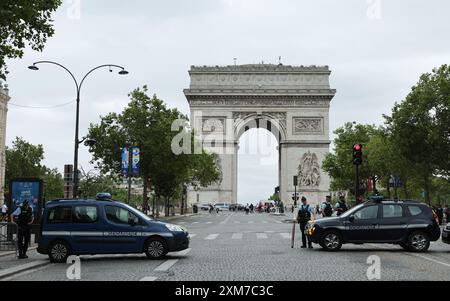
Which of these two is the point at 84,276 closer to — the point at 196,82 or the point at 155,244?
the point at 155,244

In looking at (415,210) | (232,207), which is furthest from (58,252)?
(232,207)

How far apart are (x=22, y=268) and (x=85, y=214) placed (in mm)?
2484

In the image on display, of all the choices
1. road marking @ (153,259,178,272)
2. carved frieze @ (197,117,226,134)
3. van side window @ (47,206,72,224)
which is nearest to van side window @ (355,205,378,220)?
road marking @ (153,259,178,272)

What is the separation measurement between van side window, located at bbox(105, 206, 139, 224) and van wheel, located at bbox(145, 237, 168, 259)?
2.15ft

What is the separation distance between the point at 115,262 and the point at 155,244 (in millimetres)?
1195

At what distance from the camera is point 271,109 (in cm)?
8981

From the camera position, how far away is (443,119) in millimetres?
43469

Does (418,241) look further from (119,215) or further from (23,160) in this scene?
(23,160)

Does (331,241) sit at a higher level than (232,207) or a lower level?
lower

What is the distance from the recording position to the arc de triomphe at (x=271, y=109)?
8819cm

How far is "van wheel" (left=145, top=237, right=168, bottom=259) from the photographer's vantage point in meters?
17.6

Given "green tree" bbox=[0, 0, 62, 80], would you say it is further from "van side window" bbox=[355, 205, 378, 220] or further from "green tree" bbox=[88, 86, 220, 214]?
"green tree" bbox=[88, 86, 220, 214]

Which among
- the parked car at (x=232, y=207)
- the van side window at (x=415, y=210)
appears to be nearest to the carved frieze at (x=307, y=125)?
the parked car at (x=232, y=207)
